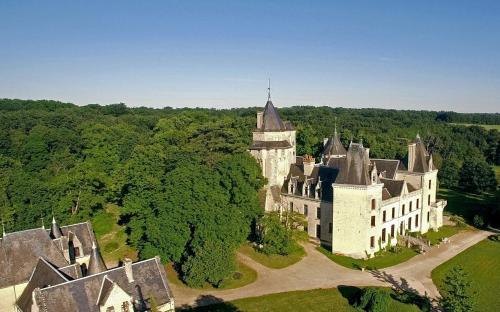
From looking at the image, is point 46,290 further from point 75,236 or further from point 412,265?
point 412,265

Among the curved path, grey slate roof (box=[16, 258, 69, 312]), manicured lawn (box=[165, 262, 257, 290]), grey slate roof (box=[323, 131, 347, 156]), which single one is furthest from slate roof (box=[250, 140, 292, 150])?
grey slate roof (box=[16, 258, 69, 312])

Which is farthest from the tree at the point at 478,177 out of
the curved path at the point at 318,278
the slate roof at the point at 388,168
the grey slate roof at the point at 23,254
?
the grey slate roof at the point at 23,254

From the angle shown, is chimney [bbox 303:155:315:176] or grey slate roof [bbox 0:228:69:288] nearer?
grey slate roof [bbox 0:228:69:288]

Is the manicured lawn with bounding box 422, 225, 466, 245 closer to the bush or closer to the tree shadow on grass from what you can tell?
the bush

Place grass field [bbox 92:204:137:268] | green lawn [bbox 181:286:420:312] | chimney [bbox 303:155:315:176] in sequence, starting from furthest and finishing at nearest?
chimney [bbox 303:155:315:176] → grass field [bbox 92:204:137:268] → green lawn [bbox 181:286:420:312]

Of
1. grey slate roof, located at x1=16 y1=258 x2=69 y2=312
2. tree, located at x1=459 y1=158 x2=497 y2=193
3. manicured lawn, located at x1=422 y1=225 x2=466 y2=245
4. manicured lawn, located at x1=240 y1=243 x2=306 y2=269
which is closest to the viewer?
grey slate roof, located at x1=16 y1=258 x2=69 y2=312

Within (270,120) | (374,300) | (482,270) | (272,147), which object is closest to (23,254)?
(374,300)
